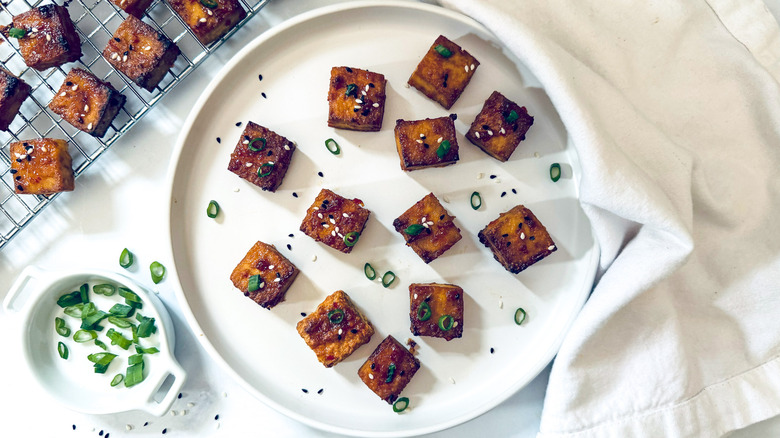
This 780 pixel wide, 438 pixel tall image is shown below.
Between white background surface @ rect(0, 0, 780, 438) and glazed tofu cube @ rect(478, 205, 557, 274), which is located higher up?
white background surface @ rect(0, 0, 780, 438)

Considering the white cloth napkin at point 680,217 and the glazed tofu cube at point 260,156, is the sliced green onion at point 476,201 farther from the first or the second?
the glazed tofu cube at point 260,156

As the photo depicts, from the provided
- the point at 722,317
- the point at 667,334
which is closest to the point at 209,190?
the point at 667,334

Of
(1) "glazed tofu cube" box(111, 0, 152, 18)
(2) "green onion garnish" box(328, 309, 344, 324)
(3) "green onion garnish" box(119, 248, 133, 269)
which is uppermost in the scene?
(1) "glazed tofu cube" box(111, 0, 152, 18)

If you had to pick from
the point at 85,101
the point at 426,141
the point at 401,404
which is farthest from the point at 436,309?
the point at 85,101

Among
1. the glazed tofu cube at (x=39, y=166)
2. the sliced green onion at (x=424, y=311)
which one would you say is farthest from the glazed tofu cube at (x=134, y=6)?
the sliced green onion at (x=424, y=311)

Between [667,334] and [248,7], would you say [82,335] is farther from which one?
[667,334]

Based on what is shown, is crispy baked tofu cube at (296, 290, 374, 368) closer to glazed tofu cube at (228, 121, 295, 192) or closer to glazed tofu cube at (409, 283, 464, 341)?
glazed tofu cube at (409, 283, 464, 341)

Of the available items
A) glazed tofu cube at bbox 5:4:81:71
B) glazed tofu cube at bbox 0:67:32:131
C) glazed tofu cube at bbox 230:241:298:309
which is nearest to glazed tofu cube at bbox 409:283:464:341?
glazed tofu cube at bbox 230:241:298:309
